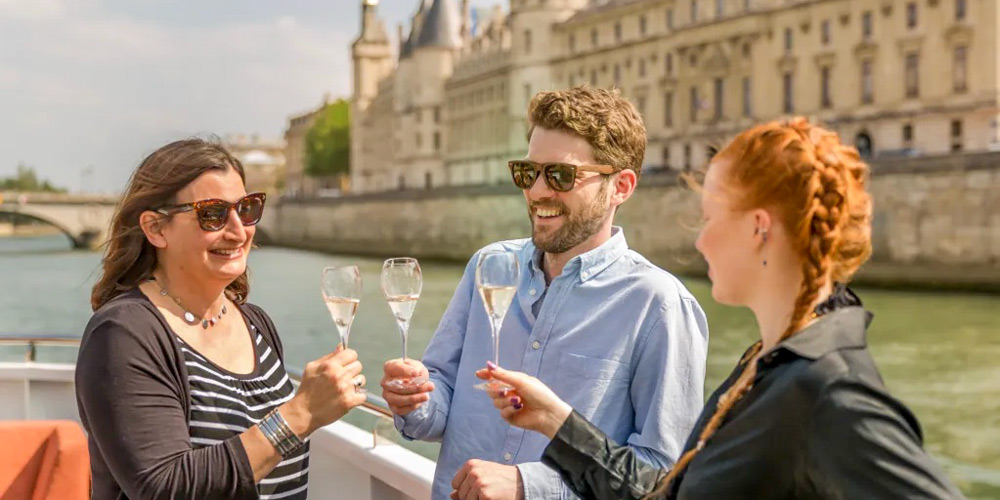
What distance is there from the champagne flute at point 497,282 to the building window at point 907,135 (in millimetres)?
27089

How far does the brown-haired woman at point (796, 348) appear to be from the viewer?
96 cm

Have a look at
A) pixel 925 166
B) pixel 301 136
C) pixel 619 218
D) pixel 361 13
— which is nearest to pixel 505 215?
pixel 619 218

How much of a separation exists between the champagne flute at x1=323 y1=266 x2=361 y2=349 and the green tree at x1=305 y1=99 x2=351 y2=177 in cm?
6116

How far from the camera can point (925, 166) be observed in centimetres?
2145

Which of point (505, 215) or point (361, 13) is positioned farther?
point (361, 13)

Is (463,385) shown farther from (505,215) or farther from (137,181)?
(505,215)

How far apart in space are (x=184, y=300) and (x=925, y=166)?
21.7 meters

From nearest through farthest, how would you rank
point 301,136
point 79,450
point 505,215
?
1. point 79,450
2. point 505,215
3. point 301,136

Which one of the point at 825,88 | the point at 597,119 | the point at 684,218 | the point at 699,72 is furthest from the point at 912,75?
the point at 597,119

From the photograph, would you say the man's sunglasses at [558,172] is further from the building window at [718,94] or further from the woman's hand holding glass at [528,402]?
the building window at [718,94]

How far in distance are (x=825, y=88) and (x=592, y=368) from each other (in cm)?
2975

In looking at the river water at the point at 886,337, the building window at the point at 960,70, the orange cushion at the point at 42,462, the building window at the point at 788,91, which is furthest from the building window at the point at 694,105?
the orange cushion at the point at 42,462

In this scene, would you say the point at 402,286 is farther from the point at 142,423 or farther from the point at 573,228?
the point at 142,423

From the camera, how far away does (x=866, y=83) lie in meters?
28.2
